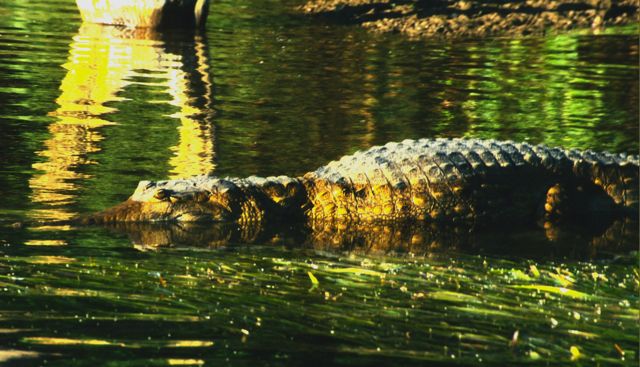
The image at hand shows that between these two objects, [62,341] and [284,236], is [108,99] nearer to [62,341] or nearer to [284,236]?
[284,236]

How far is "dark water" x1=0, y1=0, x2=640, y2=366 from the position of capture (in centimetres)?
537

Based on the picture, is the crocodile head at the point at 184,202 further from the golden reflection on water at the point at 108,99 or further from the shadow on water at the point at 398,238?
the golden reflection on water at the point at 108,99

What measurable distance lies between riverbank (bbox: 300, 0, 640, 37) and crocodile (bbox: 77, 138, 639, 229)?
1149 centimetres

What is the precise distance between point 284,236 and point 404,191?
0.93m

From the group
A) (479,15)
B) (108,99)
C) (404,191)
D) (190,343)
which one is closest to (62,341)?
(190,343)

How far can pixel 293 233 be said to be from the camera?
26.5ft

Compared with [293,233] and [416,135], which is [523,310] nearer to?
[293,233]

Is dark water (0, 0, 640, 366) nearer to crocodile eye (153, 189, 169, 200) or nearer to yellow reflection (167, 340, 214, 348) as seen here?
yellow reflection (167, 340, 214, 348)

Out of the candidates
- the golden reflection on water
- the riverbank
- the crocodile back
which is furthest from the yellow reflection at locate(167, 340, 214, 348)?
the riverbank

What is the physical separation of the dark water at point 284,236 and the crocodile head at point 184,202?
31 cm

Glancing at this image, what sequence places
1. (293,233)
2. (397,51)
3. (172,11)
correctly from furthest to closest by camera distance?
(172,11), (397,51), (293,233)

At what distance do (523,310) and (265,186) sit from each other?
2.83 m

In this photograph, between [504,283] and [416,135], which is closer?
[504,283]

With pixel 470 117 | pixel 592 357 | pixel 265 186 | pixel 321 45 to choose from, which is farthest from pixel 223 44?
pixel 592 357
